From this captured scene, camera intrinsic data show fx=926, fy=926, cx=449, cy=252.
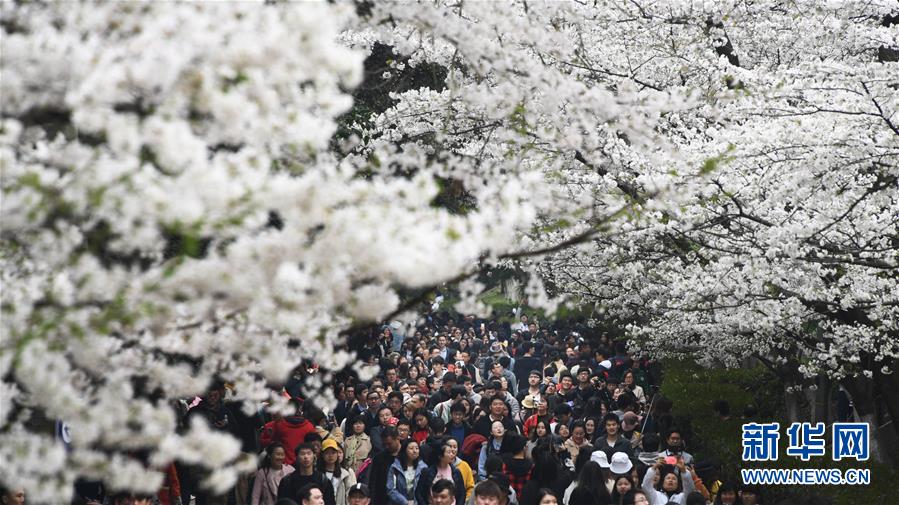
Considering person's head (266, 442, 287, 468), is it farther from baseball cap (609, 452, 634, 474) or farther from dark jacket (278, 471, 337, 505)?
baseball cap (609, 452, 634, 474)

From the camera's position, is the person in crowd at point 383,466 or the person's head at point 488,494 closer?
the person's head at point 488,494

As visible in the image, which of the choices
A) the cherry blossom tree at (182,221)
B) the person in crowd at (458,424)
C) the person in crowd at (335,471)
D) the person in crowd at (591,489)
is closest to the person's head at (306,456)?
the person in crowd at (335,471)

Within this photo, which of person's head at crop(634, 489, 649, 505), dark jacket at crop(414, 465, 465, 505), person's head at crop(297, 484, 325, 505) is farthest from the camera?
dark jacket at crop(414, 465, 465, 505)

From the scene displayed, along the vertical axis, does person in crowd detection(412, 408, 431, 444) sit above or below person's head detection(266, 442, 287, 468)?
above

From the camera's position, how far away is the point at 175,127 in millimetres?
2410

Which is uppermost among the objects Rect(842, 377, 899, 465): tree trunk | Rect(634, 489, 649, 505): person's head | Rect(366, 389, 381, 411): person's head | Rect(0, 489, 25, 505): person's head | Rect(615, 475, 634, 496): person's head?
Rect(842, 377, 899, 465): tree trunk

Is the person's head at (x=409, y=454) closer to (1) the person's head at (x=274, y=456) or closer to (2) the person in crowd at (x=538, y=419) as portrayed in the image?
(1) the person's head at (x=274, y=456)

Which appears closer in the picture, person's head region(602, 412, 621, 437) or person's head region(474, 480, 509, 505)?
person's head region(474, 480, 509, 505)

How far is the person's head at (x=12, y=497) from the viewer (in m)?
6.78

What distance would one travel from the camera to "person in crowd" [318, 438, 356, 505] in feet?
30.6

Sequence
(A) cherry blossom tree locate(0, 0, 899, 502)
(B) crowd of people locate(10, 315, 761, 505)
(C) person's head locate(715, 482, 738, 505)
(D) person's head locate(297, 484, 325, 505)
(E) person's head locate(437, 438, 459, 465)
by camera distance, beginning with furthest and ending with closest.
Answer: (C) person's head locate(715, 482, 738, 505) < (E) person's head locate(437, 438, 459, 465) < (B) crowd of people locate(10, 315, 761, 505) < (D) person's head locate(297, 484, 325, 505) < (A) cherry blossom tree locate(0, 0, 899, 502)

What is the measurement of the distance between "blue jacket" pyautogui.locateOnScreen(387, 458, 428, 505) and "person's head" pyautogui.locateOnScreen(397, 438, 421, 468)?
0.18ft
